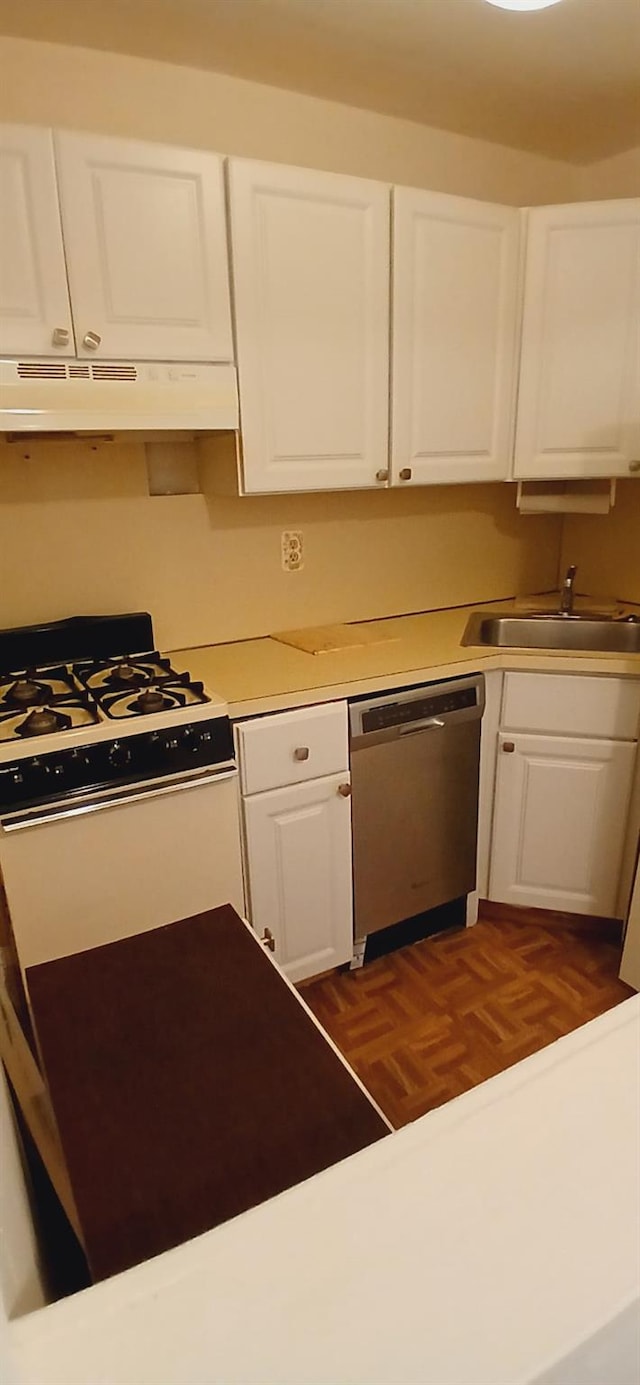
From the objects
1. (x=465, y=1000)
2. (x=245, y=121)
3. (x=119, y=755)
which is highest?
(x=245, y=121)

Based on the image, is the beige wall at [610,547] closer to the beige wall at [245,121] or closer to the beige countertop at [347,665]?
the beige countertop at [347,665]

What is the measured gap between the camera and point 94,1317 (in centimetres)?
41

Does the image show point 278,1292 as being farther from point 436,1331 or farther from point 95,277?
point 95,277

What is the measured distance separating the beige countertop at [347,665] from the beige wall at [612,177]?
1576 mm

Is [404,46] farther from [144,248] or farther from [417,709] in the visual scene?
[417,709]

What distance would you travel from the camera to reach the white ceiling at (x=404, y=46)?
1.69m

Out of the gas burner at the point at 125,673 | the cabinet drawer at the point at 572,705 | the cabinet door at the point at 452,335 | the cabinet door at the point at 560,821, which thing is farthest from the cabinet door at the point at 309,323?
the cabinet door at the point at 560,821

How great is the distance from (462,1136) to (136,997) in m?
0.72

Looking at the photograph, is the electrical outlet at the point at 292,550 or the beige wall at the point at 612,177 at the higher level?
the beige wall at the point at 612,177

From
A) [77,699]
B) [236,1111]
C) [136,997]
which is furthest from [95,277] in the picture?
[236,1111]

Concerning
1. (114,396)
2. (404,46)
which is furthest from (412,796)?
(404,46)

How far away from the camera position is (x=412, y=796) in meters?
2.16

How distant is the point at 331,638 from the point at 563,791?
853 mm

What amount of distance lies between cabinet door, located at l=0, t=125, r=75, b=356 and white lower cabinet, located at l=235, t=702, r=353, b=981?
0.99 m
